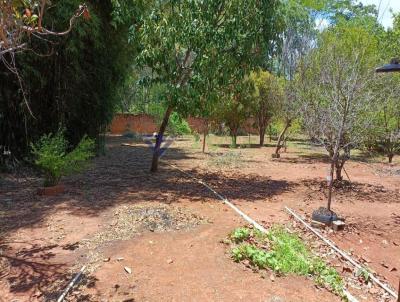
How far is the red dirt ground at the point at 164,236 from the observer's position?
3.45 m

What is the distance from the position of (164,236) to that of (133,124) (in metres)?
23.2

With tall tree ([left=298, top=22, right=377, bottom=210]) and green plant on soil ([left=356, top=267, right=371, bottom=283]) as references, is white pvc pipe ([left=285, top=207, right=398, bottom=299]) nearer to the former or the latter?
green plant on soil ([left=356, top=267, right=371, bottom=283])

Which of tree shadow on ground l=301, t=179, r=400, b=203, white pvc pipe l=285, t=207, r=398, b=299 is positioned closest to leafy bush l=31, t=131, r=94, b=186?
white pvc pipe l=285, t=207, r=398, b=299

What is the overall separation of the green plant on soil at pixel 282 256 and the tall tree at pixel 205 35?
3907 mm

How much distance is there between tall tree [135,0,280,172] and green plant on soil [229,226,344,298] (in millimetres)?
3907

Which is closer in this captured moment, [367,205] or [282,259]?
[282,259]

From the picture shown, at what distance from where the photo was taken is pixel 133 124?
27266 millimetres

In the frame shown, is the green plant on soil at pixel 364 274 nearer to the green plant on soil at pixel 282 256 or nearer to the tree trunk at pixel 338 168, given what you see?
the green plant on soil at pixel 282 256

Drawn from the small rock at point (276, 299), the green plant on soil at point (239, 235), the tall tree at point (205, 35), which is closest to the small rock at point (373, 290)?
the small rock at point (276, 299)

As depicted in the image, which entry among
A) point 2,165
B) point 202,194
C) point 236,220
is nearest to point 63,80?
point 2,165

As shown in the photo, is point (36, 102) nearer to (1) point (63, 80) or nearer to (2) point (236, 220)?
(1) point (63, 80)

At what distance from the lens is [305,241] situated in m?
5.24

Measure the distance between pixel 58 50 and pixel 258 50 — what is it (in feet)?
15.8

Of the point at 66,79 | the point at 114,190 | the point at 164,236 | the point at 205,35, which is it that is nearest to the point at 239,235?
the point at 164,236
